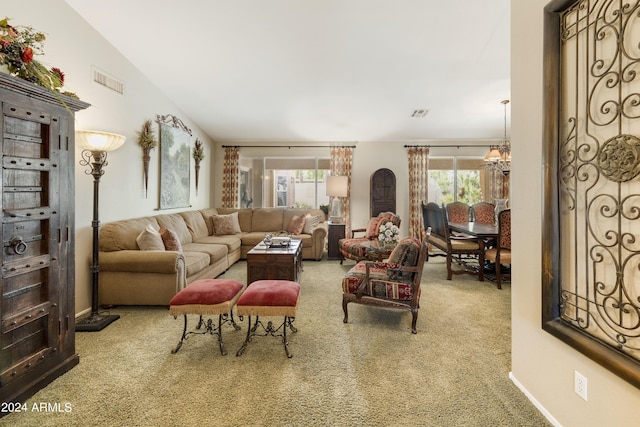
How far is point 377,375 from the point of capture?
207cm

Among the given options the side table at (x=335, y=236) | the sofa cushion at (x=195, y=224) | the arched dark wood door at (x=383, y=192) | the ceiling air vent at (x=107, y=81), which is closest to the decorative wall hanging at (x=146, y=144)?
the ceiling air vent at (x=107, y=81)

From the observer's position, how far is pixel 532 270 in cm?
179

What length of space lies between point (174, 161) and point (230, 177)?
1778 mm

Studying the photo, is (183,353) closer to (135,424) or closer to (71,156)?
(135,424)

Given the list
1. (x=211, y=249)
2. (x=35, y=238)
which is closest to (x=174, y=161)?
(x=211, y=249)

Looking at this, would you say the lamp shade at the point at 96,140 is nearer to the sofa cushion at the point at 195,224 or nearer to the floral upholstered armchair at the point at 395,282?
the sofa cushion at the point at 195,224

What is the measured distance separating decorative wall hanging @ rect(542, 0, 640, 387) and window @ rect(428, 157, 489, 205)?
18.6ft

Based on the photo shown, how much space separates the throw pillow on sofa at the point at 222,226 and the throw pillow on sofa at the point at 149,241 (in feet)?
7.08

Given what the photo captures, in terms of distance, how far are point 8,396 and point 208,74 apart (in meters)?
3.90

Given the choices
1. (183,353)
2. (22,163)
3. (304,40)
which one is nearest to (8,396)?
(183,353)

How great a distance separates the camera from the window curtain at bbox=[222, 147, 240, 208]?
683 centimetres

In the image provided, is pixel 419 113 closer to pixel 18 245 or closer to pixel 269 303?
pixel 269 303

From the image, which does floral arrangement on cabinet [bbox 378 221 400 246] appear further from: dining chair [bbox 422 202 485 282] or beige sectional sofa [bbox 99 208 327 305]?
beige sectional sofa [bbox 99 208 327 305]

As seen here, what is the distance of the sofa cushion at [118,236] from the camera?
3.36 metres
